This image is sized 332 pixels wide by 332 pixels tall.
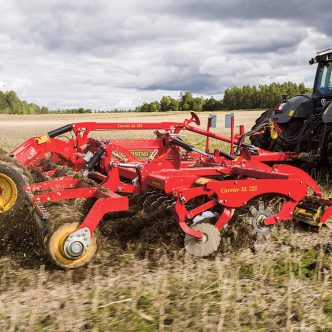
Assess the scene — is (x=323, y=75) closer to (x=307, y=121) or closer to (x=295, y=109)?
(x=295, y=109)

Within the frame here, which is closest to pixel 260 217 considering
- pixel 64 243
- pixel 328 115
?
pixel 64 243

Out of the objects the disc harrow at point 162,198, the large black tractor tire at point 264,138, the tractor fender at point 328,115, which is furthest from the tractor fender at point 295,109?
the disc harrow at point 162,198

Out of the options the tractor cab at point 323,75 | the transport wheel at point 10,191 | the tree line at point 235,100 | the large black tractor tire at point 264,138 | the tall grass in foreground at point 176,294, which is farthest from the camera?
the tree line at point 235,100

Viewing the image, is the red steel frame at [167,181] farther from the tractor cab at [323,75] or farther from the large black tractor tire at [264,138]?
the tractor cab at [323,75]

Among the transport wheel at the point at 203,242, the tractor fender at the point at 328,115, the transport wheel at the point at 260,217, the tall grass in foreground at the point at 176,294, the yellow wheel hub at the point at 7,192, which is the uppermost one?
the tractor fender at the point at 328,115

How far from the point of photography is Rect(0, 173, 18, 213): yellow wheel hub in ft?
13.1

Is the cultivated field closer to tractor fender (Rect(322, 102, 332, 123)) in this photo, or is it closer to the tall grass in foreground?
the tall grass in foreground

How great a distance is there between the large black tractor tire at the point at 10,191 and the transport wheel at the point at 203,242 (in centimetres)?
152

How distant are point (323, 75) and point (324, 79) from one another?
0.24ft

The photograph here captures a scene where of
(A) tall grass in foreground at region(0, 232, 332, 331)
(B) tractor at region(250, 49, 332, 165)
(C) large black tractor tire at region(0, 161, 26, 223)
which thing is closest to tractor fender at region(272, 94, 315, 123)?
(B) tractor at region(250, 49, 332, 165)

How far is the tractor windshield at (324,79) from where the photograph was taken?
756cm

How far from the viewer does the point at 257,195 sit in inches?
160

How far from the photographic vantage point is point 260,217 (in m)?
4.07

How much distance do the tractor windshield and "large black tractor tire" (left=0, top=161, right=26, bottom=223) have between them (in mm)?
5429
